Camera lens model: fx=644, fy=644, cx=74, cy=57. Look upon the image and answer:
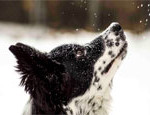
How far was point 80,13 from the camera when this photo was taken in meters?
11.9

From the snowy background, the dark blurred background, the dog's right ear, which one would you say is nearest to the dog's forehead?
the dog's right ear

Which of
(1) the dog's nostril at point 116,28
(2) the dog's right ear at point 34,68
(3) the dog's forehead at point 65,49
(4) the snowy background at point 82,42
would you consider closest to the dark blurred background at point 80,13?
(4) the snowy background at point 82,42

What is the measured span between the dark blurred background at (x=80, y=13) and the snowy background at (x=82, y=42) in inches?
8.6

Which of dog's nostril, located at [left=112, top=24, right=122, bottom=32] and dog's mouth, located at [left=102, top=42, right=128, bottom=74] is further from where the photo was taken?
dog's nostril, located at [left=112, top=24, right=122, bottom=32]

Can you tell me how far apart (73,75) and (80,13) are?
6887 millimetres

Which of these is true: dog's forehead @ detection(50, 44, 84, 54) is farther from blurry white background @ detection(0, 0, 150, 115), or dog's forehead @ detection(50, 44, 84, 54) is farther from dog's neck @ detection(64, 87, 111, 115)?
blurry white background @ detection(0, 0, 150, 115)

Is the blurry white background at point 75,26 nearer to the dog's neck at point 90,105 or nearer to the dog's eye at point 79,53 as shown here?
the dog's neck at point 90,105

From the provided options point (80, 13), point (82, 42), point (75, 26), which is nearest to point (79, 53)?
point (82, 42)

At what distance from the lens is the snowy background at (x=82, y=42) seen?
7.66 m

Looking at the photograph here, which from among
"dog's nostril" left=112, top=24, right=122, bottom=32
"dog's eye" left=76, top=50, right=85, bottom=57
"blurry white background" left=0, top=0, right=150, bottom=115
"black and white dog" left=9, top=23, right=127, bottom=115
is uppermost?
"blurry white background" left=0, top=0, right=150, bottom=115

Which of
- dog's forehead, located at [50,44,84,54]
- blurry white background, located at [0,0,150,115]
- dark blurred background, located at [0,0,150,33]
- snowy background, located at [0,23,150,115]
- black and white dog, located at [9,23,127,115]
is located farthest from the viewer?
dark blurred background, located at [0,0,150,33]

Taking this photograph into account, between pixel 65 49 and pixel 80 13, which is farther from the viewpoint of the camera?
pixel 80 13

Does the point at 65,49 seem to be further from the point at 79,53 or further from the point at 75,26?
the point at 75,26

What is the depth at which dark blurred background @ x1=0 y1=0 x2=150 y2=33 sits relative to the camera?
11484 mm
